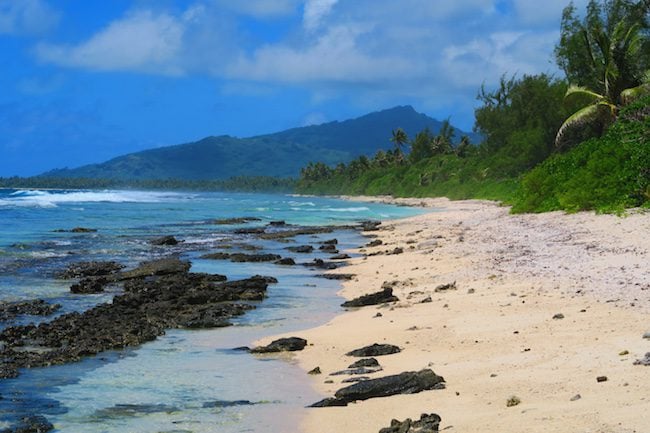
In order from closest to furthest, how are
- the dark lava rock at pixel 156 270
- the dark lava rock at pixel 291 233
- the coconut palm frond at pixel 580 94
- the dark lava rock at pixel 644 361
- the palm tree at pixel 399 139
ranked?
the dark lava rock at pixel 644 361, the dark lava rock at pixel 156 270, the dark lava rock at pixel 291 233, the coconut palm frond at pixel 580 94, the palm tree at pixel 399 139

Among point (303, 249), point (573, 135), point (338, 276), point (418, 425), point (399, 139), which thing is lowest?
point (338, 276)

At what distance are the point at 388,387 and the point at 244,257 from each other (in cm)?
2069

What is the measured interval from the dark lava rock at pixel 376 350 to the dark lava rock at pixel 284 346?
1.30m

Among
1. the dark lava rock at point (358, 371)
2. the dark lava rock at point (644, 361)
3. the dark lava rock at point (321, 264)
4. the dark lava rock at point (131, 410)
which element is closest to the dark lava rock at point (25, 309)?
the dark lava rock at point (131, 410)

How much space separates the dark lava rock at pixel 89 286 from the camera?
62.8 feet

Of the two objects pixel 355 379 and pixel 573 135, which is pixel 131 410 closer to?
pixel 355 379

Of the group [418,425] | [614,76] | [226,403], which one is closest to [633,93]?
[614,76]

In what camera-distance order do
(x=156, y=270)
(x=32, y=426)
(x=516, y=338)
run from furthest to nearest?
(x=156, y=270) < (x=516, y=338) < (x=32, y=426)

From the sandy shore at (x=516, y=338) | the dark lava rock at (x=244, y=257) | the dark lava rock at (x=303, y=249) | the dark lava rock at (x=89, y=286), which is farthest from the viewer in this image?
the dark lava rock at (x=303, y=249)

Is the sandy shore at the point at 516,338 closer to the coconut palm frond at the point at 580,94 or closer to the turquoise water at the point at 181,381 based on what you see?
the turquoise water at the point at 181,381

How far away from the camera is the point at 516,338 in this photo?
31.9 ft

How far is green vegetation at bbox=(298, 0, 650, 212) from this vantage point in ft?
91.2

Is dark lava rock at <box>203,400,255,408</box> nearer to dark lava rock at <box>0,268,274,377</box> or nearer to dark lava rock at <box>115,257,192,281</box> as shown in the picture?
dark lava rock at <box>0,268,274,377</box>

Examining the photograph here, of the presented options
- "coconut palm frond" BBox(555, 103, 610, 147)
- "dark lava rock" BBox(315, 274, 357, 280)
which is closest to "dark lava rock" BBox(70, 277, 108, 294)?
"dark lava rock" BBox(315, 274, 357, 280)
